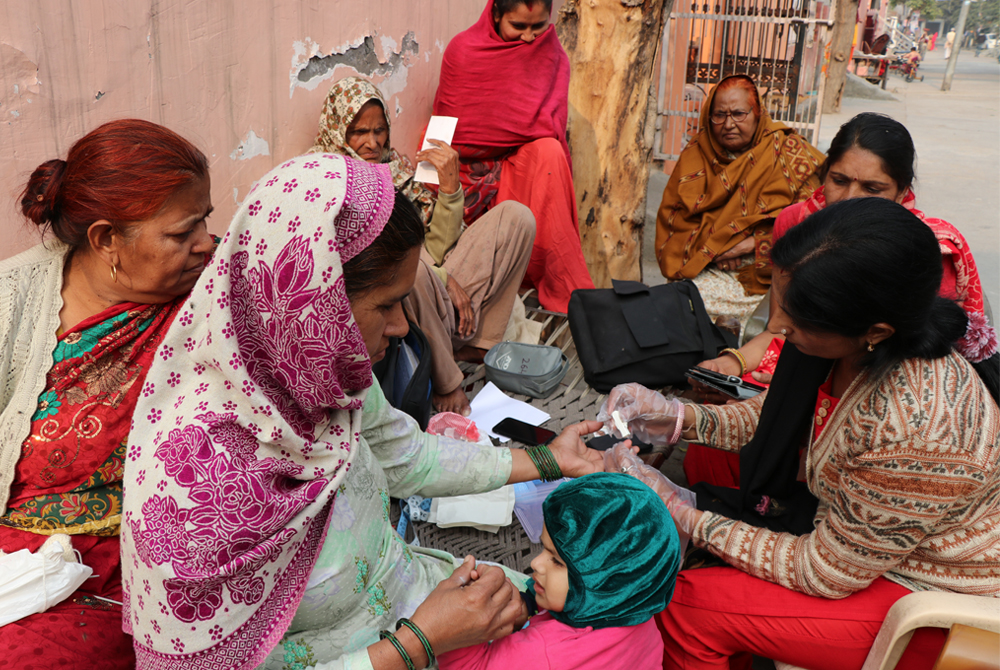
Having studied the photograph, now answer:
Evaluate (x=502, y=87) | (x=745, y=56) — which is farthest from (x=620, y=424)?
(x=745, y=56)

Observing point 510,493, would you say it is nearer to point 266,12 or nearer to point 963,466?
point 963,466

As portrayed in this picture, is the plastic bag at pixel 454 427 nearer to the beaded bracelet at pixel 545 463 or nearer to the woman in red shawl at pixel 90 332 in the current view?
the beaded bracelet at pixel 545 463

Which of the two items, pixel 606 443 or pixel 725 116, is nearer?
pixel 606 443

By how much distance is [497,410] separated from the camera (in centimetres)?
287

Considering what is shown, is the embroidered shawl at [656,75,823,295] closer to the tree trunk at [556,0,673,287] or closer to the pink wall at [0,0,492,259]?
the tree trunk at [556,0,673,287]

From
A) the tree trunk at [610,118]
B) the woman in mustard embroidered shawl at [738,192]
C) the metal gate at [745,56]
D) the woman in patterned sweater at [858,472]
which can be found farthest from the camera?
the metal gate at [745,56]

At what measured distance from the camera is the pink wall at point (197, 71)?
2.01 m

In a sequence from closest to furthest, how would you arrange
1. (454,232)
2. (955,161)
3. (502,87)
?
(454,232)
(502,87)
(955,161)

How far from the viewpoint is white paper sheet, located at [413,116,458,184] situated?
137 inches

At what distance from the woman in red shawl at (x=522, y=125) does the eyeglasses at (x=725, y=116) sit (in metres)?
0.89

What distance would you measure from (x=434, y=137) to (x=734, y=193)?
1.82m

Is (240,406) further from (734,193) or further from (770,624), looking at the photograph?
(734,193)

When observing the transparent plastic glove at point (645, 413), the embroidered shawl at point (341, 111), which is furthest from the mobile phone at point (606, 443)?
the embroidered shawl at point (341, 111)

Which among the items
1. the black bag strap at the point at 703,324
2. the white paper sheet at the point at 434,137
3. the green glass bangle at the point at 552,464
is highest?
the white paper sheet at the point at 434,137
